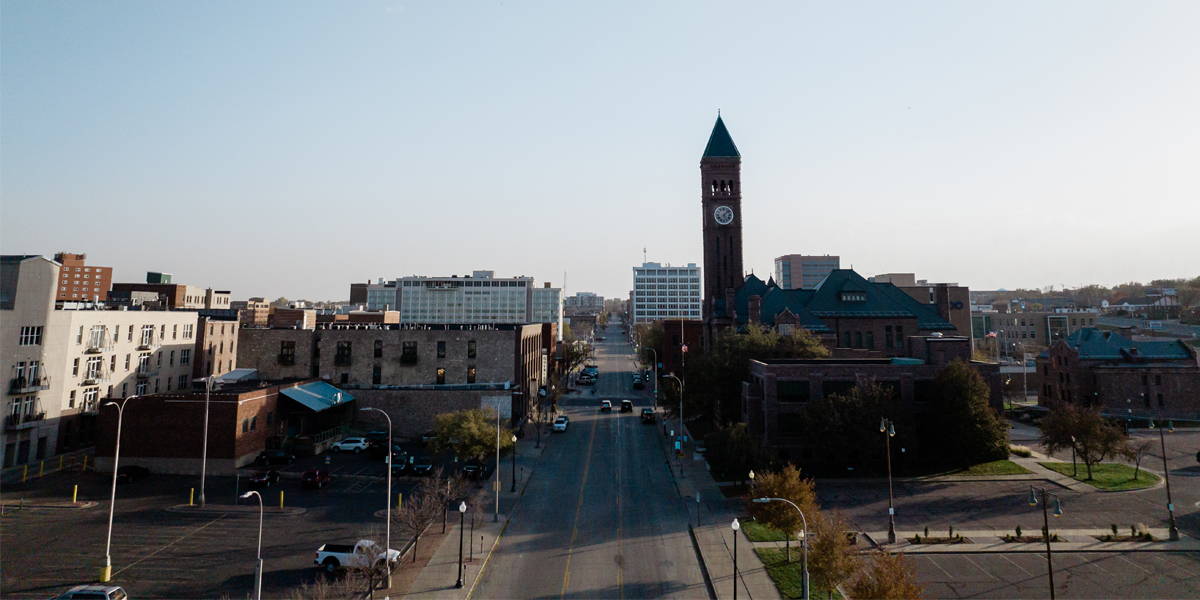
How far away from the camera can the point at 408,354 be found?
68625 mm

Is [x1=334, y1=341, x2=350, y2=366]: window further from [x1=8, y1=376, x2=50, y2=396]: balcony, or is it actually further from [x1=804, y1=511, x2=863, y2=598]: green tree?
[x1=804, y1=511, x2=863, y2=598]: green tree

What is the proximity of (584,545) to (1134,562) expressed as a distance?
30.1 m

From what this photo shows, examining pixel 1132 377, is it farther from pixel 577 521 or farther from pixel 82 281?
pixel 82 281

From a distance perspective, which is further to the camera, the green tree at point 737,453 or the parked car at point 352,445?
the parked car at point 352,445

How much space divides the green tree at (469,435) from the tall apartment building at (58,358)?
90.0 feet

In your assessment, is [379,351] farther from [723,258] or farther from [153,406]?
[723,258]

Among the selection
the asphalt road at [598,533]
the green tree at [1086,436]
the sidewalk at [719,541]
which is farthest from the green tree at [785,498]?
the green tree at [1086,436]

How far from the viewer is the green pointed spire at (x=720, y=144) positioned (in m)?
89.9

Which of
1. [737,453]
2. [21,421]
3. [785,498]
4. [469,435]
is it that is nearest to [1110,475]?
[737,453]

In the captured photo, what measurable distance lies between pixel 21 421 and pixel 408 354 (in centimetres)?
3318

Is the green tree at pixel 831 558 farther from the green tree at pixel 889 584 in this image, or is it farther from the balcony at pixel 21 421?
the balcony at pixel 21 421

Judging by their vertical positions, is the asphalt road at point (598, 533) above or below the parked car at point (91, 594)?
below

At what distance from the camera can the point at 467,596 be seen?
1046 inches

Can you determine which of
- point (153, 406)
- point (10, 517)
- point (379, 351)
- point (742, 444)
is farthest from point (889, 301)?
point (10, 517)
